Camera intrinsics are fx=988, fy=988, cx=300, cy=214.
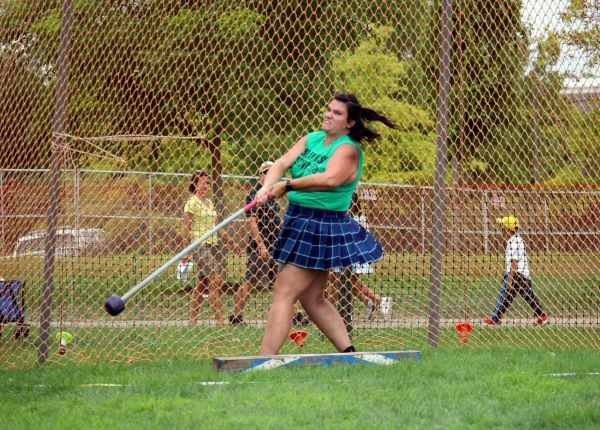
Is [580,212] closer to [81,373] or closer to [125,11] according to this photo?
[125,11]

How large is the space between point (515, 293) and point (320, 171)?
4297 mm

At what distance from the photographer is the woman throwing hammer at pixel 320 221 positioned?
6.00 meters

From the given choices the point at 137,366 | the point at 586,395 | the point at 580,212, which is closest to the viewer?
the point at 586,395

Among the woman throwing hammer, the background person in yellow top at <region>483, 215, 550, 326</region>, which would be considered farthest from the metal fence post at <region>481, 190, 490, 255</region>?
the woman throwing hammer

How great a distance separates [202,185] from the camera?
916 cm

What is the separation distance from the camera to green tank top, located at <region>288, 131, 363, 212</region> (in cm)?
609

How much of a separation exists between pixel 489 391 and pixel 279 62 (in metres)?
3.80

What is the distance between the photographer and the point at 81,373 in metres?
5.98

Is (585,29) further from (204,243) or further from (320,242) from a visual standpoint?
(204,243)

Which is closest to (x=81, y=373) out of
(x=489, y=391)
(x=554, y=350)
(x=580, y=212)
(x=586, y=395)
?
(x=489, y=391)

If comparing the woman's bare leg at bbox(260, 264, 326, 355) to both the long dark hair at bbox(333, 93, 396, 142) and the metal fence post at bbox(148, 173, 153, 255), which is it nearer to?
the long dark hair at bbox(333, 93, 396, 142)

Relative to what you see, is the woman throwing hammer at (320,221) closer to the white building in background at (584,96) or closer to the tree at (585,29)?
the tree at (585,29)

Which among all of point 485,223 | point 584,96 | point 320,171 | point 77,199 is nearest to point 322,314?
point 320,171

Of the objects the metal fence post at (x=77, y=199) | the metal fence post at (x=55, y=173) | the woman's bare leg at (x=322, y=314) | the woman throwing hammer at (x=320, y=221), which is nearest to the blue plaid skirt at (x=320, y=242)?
the woman throwing hammer at (x=320, y=221)
